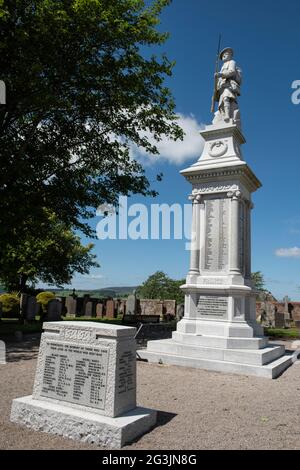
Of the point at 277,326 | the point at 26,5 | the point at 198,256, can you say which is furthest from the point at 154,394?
the point at 277,326

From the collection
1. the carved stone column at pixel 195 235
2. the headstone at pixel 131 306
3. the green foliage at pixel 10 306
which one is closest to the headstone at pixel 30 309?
the green foliage at pixel 10 306

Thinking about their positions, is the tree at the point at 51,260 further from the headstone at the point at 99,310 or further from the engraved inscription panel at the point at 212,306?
the engraved inscription panel at the point at 212,306

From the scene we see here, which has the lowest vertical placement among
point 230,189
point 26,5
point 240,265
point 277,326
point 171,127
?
point 277,326

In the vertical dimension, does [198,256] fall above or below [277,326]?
above

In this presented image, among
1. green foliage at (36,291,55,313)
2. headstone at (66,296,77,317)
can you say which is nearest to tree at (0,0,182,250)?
green foliage at (36,291,55,313)

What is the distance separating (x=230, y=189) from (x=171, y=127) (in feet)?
26.5

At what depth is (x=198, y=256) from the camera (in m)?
11.1

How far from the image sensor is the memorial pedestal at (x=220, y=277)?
941cm

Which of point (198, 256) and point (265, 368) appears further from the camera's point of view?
point (198, 256)

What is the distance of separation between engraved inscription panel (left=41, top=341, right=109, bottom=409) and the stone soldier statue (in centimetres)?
946

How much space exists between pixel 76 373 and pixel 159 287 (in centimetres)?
6730
